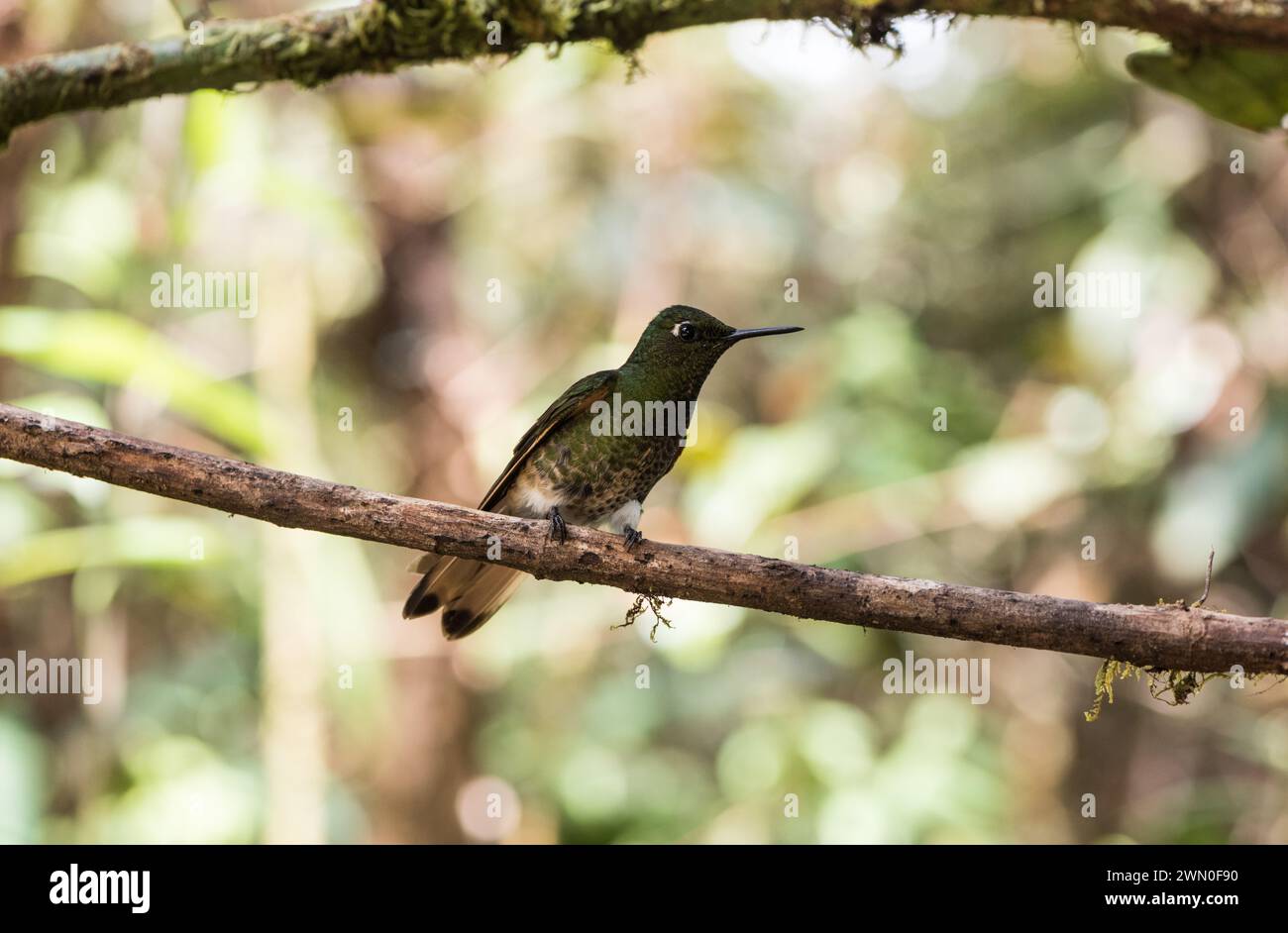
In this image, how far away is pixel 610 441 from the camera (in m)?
4.24

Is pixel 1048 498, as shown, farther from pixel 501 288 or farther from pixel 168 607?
pixel 168 607

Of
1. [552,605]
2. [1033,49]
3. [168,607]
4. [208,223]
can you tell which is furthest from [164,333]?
[1033,49]

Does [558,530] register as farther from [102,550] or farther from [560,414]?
[102,550]

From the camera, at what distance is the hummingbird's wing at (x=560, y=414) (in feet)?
14.1

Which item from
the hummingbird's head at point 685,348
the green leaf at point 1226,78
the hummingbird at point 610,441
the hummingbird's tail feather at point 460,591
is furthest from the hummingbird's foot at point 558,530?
the green leaf at point 1226,78

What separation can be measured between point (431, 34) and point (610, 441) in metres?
1.58

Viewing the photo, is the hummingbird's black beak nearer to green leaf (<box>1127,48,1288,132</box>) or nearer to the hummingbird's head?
the hummingbird's head

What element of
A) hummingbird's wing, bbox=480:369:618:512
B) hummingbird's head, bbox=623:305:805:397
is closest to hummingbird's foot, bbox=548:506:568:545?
hummingbird's wing, bbox=480:369:618:512

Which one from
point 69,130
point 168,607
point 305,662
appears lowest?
point 305,662

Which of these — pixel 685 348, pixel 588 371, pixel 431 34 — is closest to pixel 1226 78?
pixel 685 348

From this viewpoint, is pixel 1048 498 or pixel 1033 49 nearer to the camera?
pixel 1048 498

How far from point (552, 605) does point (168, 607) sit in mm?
4084

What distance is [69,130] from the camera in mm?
6930

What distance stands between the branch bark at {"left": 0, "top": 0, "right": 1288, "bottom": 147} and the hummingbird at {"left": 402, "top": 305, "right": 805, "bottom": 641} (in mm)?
1183
